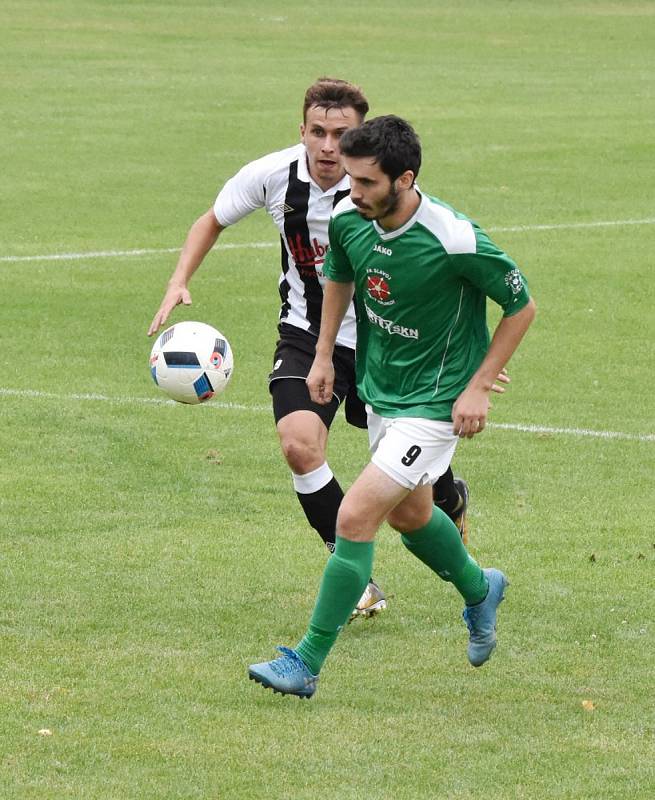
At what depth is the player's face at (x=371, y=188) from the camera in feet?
19.3

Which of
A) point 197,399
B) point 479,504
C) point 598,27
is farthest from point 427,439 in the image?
point 598,27

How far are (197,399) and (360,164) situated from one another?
2.16m

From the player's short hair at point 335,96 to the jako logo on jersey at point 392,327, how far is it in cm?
123

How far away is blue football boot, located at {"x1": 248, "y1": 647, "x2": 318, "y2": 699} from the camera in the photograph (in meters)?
5.92

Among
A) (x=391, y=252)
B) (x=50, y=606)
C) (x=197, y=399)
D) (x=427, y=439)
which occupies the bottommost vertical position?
(x=50, y=606)

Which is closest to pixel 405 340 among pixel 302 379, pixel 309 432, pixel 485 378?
pixel 485 378

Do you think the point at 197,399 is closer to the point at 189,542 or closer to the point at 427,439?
the point at 189,542

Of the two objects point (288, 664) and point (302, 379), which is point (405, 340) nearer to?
point (302, 379)

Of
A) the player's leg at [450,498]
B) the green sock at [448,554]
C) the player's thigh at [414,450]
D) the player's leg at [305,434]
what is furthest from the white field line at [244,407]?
the player's thigh at [414,450]

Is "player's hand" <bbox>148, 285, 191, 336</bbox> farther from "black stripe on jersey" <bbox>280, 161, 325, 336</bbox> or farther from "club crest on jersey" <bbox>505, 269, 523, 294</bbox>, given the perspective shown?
"club crest on jersey" <bbox>505, 269, 523, 294</bbox>

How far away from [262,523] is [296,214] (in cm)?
196

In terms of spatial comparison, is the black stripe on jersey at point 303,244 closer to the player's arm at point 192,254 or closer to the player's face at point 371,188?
the player's arm at point 192,254

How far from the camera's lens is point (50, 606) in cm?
711

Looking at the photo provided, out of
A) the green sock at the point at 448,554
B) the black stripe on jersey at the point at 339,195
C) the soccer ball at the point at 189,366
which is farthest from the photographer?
the soccer ball at the point at 189,366
